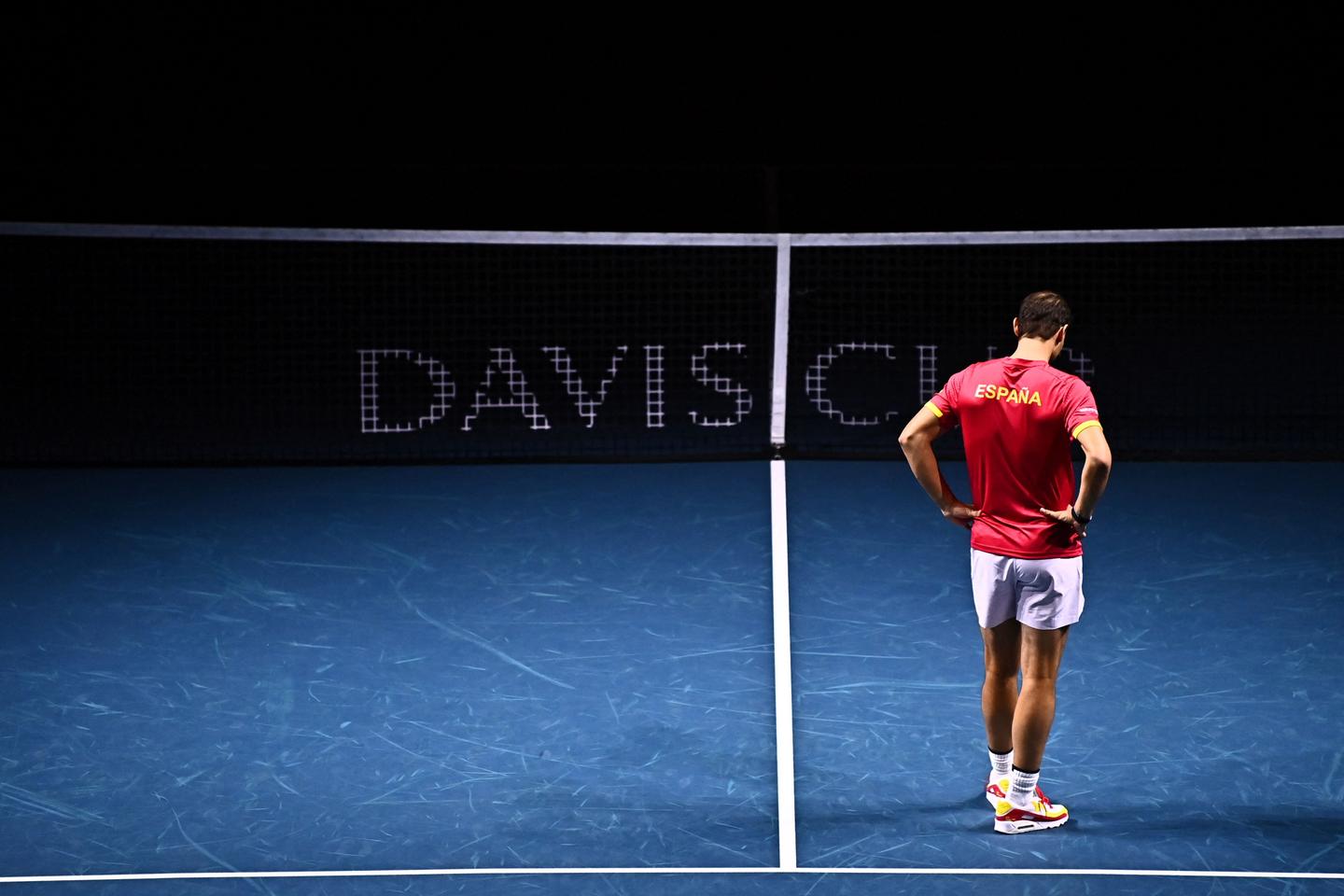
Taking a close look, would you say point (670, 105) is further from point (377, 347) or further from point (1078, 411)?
point (1078, 411)

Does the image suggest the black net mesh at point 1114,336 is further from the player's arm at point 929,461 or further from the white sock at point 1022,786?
the white sock at point 1022,786

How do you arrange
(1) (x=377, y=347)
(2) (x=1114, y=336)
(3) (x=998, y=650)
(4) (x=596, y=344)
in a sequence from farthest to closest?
(1) (x=377, y=347) < (4) (x=596, y=344) < (2) (x=1114, y=336) < (3) (x=998, y=650)

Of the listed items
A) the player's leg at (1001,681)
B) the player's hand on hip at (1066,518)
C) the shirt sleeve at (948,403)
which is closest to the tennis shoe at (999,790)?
the player's leg at (1001,681)

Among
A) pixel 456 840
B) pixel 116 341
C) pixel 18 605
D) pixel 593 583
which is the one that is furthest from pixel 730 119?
pixel 456 840

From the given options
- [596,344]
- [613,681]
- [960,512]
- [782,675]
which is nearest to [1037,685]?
[960,512]

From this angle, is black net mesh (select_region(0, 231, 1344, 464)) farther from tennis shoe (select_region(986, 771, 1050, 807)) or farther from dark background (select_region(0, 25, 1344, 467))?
tennis shoe (select_region(986, 771, 1050, 807))

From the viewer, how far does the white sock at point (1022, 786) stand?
5.69 m

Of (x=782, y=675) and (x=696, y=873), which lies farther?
(x=782, y=675)

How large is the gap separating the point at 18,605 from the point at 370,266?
7005 millimetres

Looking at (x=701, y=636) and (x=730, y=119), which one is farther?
(x=730, y=119)

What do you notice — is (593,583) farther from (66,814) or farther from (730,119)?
(730,119)

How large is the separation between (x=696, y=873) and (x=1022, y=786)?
1.14 meters

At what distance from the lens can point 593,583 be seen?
8.23 meters

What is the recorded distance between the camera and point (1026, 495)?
18.0ft
